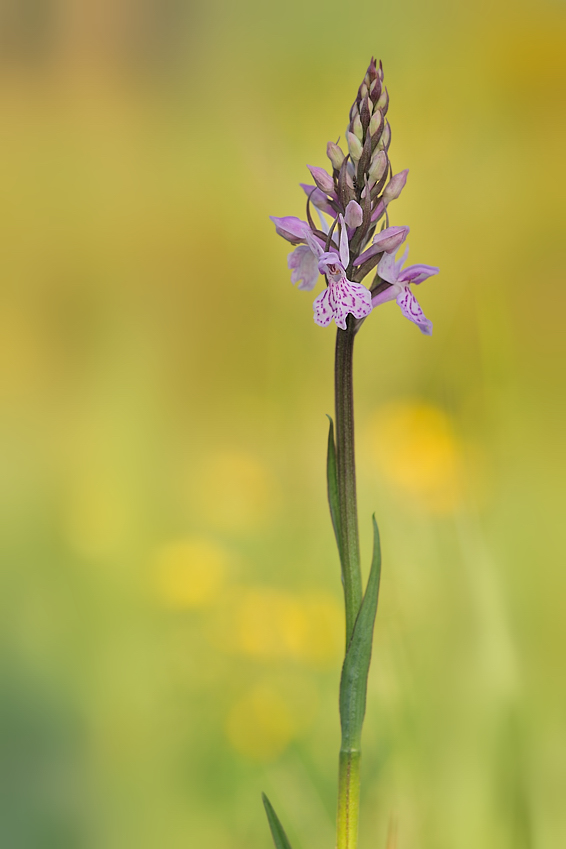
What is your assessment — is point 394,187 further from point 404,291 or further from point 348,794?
point 348,794

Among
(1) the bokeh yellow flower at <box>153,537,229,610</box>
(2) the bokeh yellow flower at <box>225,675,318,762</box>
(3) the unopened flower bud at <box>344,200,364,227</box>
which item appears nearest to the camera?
(3) the unopened flower bud at <box>344,200,364,227</box>

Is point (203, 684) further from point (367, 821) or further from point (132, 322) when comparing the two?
point (132, 322)

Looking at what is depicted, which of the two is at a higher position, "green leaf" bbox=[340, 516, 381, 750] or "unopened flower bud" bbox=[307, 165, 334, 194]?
"unopened flower bud" bbox=[307, 165, 334, 194]

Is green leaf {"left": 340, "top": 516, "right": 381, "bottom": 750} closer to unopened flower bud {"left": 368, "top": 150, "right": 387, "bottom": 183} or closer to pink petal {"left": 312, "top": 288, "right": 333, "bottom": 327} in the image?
pink petal {"left": 312, "top": 288, "right": 333, "bottom": 327}

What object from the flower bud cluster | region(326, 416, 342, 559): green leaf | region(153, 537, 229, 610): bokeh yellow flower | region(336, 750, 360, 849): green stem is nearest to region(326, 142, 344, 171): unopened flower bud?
the flower bud cluster

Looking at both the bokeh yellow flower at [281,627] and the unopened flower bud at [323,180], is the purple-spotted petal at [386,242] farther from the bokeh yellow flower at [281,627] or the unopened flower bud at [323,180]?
the bokeh yellow flower at [281,627]

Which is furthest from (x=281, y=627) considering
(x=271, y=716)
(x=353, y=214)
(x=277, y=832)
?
(x=353, y=214)

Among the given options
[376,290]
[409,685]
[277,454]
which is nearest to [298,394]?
[277,454]
